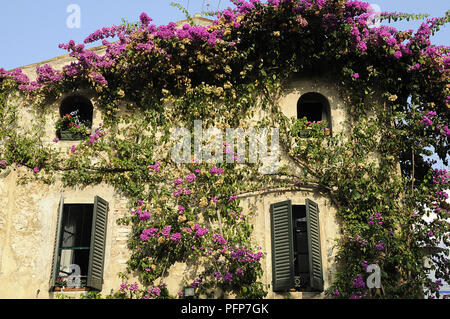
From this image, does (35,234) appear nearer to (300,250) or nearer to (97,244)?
(97,244)

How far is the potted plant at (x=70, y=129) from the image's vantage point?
1171cm

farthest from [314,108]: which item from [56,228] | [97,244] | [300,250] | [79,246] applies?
[56,228]

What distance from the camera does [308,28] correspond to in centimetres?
1168

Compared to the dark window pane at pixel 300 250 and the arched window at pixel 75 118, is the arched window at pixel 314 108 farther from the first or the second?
the arched window at pixel 75 118

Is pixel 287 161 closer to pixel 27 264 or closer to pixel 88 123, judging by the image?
pixel 88 123

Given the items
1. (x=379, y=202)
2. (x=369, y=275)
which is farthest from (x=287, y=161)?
(x=369, y=275)

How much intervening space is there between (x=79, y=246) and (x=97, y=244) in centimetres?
116

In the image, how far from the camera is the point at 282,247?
10570 mm

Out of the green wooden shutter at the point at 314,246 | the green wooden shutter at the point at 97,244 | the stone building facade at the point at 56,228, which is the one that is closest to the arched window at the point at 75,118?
the stone building facade at the point at 56,228

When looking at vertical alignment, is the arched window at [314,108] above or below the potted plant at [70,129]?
above

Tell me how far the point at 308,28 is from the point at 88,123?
470 centimetres

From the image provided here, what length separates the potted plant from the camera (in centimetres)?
1171

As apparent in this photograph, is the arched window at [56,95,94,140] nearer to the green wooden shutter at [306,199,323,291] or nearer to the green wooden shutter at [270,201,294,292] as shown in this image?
the green wooden shutter at [270,201,294,292]
